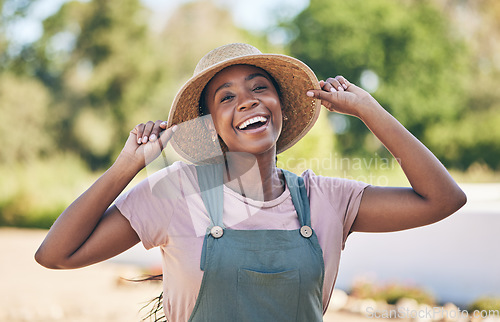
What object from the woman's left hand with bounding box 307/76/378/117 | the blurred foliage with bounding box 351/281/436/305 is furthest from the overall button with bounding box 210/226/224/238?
the blurred foliage with bounding box 351/281/436/305

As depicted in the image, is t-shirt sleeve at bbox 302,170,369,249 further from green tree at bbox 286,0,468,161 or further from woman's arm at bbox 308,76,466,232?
→ green tree at bbox 286,0,468,161

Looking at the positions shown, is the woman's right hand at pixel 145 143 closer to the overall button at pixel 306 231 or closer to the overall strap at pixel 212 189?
the overall strap at pixel 212 189

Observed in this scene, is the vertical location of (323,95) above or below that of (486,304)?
above

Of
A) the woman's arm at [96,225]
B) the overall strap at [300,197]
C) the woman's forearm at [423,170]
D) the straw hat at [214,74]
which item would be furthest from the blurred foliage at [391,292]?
the woman's arm at [96,225]

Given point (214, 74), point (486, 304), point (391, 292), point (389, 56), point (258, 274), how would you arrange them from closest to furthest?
point (258, 274) → point (214, 74) → point (486, 304) → point (391, 292) → point (389, 56)

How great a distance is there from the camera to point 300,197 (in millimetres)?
1851

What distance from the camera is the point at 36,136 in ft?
71.2

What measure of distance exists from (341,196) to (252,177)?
0.32 metres

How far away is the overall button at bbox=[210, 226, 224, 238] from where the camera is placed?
1.66 meters

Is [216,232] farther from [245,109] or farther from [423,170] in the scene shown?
[423,170]

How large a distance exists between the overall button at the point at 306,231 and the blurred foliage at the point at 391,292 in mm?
4013

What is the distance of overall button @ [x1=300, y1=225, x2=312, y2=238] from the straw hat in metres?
0.51

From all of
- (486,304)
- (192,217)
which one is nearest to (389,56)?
(486,304)

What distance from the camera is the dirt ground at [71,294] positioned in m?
5.49
